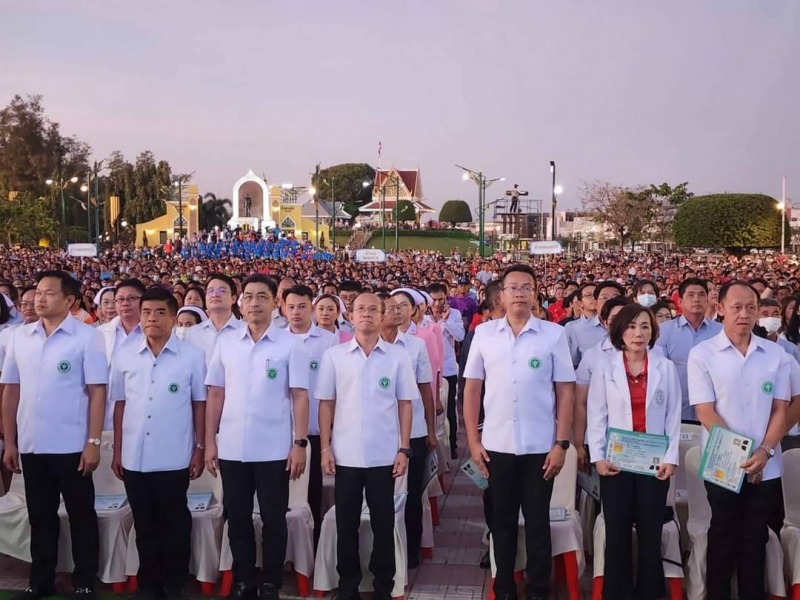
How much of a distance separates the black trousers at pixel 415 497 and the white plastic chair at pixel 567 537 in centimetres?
63

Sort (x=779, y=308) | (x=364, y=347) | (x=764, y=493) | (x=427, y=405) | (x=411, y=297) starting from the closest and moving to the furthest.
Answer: (x=764, y=493), (x=364, y=347), (x=427, y=405), (x=411, y=297), (x=779, y=308)

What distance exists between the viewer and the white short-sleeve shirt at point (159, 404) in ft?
14.7

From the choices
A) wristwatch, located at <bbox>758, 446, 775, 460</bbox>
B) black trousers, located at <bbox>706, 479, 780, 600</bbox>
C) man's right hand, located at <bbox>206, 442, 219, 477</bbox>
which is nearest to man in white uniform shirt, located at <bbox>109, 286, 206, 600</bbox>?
man's right hand, located at <bbox>206, 442, 219, 477</bbox>

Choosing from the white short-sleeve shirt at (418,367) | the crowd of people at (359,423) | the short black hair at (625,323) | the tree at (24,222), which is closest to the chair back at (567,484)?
the crowd of people at (359,423)

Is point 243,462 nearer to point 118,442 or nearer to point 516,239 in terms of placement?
point 118,442

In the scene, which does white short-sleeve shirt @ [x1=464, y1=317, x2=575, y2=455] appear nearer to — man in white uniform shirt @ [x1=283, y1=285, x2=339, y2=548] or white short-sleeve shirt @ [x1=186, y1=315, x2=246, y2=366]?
man in white uniform shirt @ [x1=283, y1=285, x2=339, y2=548]

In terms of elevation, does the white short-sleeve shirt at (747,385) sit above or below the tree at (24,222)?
below

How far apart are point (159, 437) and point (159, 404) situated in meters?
0.18

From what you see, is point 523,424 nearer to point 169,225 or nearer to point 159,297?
point 159,297

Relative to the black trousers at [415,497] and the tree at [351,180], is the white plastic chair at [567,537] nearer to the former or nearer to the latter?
the black trousers at [415,497]

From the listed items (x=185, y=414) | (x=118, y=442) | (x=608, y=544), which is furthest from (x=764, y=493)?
(x=118, y=442)

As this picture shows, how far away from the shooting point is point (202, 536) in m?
4.84

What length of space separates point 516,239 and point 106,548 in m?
47.3

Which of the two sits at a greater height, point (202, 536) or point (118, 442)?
point (118, 442)
